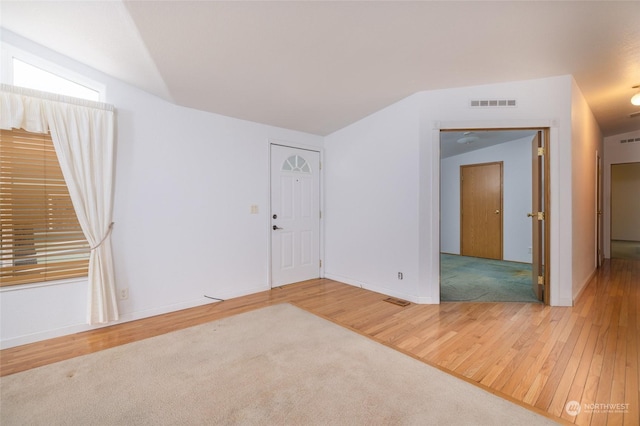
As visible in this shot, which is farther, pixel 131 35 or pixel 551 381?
pixel 131 35

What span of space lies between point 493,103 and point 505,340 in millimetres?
2544

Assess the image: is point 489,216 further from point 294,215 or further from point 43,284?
point 43,284

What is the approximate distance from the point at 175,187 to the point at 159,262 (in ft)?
2.94

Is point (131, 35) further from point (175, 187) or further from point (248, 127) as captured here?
point (248, 127)

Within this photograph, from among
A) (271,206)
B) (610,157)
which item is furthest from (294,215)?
(610,157)

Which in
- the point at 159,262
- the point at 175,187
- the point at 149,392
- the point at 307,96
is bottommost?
the point at 149,392

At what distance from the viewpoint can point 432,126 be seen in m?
3.25

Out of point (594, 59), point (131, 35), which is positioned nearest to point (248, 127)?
point (131, 35)

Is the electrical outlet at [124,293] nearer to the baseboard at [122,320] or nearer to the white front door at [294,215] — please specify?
the baseboard at [122,320]

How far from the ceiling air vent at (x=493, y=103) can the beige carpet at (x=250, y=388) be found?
286cm

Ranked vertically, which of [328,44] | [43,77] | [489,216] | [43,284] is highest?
[328,44]

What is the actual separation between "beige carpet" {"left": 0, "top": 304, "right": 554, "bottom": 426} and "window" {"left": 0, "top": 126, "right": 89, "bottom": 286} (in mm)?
937

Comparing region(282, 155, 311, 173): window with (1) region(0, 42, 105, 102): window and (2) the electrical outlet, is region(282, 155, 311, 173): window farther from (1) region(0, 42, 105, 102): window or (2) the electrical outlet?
(2) the electrical outlet

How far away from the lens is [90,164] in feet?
8.76
